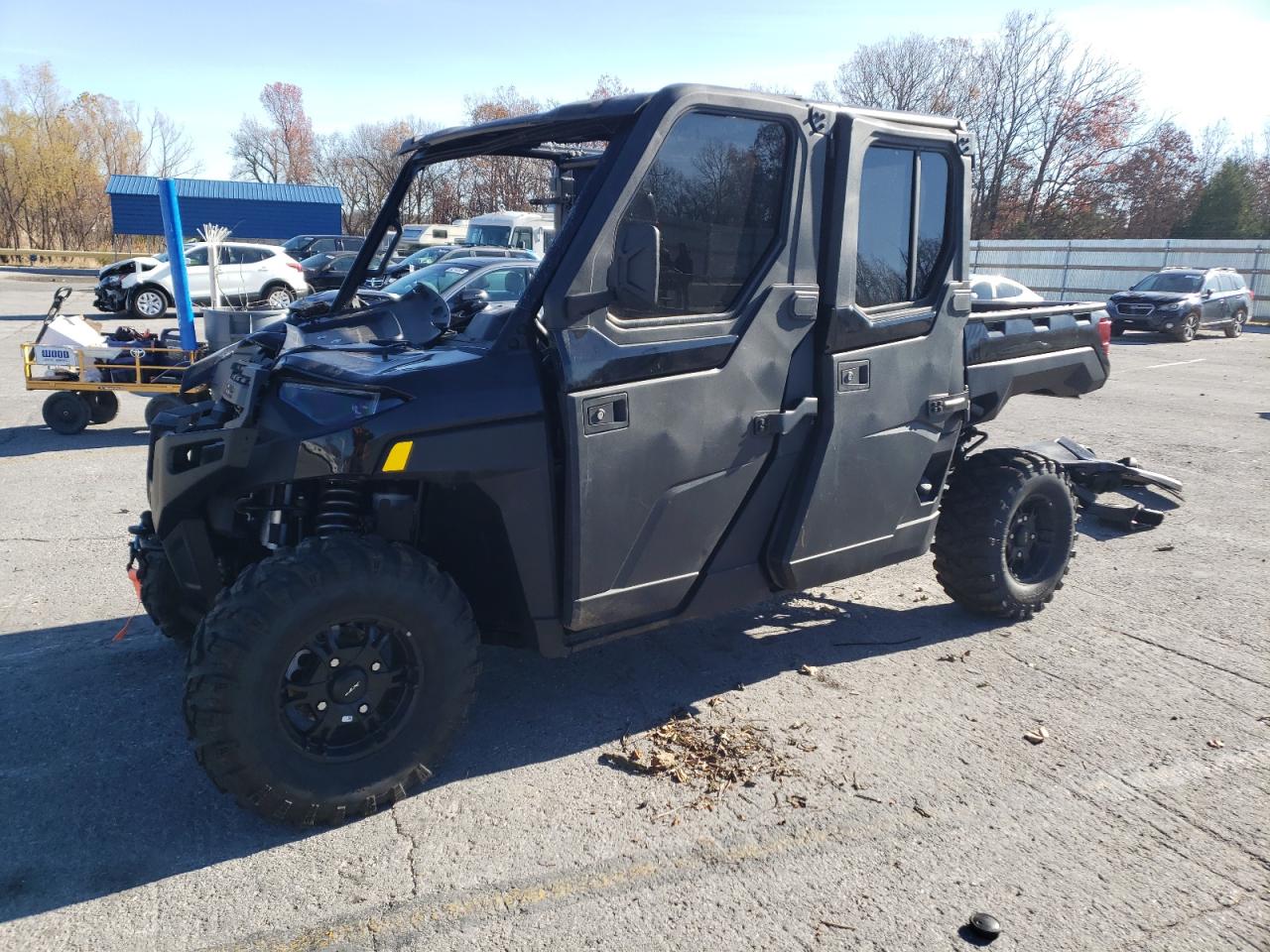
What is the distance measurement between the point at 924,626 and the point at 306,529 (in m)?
3.23

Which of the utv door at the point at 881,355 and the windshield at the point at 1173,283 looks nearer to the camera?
the utv door at the point at 881,355

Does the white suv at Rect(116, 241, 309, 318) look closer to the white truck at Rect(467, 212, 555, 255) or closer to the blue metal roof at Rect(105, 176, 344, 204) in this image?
the white truck at Rect(467, 212, 555, 255)

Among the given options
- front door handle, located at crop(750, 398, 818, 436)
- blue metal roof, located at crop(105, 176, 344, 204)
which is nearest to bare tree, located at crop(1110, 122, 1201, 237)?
blue metal roof, located at crop(105, 176, 344, 204)

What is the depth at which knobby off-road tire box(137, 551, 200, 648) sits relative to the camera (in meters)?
3.97

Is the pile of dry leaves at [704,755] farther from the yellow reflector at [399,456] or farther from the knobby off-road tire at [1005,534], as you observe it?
the knobby off-road tire at [1005,534]

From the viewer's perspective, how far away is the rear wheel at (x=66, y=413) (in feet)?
30.7

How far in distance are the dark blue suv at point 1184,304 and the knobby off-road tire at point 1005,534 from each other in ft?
64.3

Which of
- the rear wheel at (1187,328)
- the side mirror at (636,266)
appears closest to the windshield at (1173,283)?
the rear wheel at (1187,328)

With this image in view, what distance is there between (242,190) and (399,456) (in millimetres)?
47125

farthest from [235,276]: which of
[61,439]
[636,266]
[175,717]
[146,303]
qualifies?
[636,266]

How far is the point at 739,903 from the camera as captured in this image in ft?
9.29

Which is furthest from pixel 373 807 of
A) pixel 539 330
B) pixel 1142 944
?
pixel 1142 944

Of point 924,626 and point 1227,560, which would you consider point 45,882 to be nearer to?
point 924,626

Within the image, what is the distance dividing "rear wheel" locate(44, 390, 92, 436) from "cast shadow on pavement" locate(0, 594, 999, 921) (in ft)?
18.3
